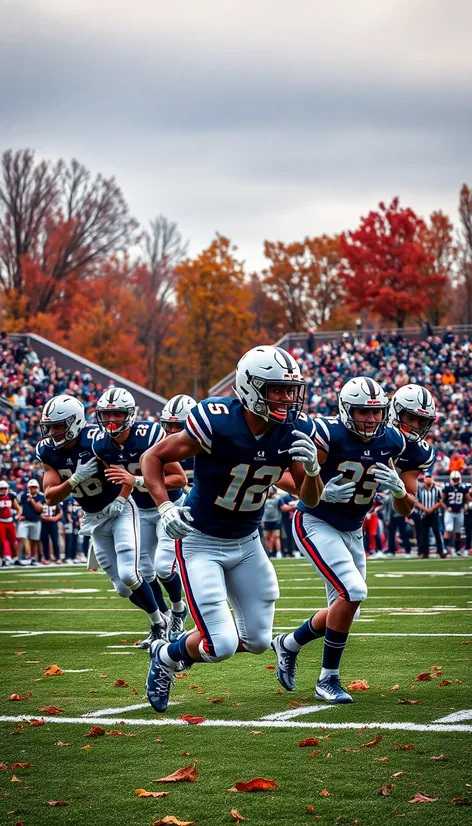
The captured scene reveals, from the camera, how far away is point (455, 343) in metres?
35.9

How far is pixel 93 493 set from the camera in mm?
8742

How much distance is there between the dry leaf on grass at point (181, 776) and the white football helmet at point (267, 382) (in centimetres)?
180

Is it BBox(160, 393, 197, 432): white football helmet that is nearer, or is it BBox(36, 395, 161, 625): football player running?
BBox(36, 395, 161, 625): football player running

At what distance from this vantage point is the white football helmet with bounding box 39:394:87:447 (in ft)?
28.1

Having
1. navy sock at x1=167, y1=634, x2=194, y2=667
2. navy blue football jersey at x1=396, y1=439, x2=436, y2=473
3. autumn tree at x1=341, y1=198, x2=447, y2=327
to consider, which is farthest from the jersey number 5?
autumn tree at x1=341, y1=198, x2=447, y2=327

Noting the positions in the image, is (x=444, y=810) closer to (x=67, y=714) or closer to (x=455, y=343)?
(x=67, y=714)

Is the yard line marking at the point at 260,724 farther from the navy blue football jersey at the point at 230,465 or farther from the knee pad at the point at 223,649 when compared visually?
the navy blue football jersey at the point at 230,465

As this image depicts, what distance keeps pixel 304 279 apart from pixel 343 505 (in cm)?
4792

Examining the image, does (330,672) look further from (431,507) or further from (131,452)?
(431,507)

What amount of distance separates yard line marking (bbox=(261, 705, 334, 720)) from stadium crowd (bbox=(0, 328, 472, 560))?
51.1 feet

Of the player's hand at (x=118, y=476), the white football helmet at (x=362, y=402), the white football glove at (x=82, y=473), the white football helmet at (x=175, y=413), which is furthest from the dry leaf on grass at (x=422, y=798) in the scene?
the white football helmet at (x=175, y=413)

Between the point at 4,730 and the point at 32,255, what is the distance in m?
43.7

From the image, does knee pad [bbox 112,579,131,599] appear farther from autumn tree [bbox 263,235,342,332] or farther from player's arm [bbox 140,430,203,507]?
autumn tree [bbox 263,235,342,332]

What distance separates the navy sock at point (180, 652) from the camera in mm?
5832
